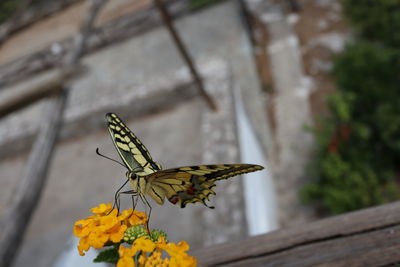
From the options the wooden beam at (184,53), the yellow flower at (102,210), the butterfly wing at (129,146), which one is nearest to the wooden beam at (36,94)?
the wooden beam at (184,53)

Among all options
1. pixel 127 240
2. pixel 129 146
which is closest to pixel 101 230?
pixel 127 240

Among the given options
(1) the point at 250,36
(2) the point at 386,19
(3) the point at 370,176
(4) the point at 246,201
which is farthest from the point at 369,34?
(4) the point at 246,201

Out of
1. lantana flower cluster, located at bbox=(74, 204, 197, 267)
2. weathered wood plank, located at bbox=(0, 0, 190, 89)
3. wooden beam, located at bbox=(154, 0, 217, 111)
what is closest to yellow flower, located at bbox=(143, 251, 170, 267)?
lantana flower cluster, located at bbox=(74, 204, 197, 267)

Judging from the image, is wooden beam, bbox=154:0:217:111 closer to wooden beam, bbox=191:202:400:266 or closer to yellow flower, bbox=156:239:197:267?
wooden beam, bbox=191:202:400:266

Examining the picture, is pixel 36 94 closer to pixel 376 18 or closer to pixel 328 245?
pixel 328 245

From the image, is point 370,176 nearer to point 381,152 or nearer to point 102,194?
point 381,152

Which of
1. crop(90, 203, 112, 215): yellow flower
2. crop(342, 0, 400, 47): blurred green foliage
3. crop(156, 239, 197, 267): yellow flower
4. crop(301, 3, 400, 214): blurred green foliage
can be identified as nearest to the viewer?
crop(156, 239, 197, 267): yellow flower

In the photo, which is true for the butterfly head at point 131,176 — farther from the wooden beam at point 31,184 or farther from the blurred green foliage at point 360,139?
the blurred green foliage at point 360,139

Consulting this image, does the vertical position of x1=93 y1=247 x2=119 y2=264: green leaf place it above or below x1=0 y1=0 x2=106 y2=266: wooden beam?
below
